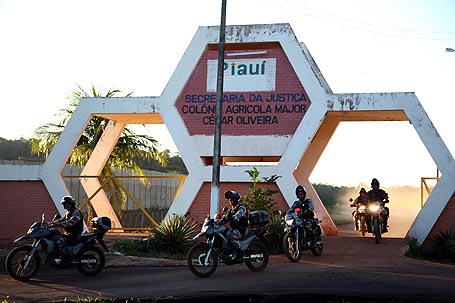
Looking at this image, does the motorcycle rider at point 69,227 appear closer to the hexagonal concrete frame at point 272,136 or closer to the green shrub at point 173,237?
the green shrub at point 173,237

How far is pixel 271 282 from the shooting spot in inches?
535

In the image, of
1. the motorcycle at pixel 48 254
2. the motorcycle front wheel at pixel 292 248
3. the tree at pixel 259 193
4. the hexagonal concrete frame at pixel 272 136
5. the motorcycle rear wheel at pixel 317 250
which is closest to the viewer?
the motorcycle at pixel 48 254

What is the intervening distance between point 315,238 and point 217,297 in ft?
23.6

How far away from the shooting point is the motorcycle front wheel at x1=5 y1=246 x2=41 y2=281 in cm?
1461

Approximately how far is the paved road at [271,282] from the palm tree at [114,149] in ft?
39.3

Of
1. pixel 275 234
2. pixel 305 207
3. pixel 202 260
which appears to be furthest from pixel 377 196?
pixel 202 260

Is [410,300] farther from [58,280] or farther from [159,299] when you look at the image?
[58,280]

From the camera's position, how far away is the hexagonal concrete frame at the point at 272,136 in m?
Answer: 22.3

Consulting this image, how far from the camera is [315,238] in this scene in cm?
1875

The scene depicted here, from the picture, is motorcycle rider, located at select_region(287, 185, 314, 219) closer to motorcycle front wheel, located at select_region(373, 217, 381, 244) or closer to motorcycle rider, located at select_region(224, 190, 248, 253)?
motorcycle rider, located at select_region(224, 190, 248, 253)

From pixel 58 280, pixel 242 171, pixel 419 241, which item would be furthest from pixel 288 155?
pixel 58 280

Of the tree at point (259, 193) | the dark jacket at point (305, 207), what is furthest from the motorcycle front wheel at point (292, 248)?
the tree at point (259, 193)

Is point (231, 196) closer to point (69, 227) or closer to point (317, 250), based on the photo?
point (69, 227)

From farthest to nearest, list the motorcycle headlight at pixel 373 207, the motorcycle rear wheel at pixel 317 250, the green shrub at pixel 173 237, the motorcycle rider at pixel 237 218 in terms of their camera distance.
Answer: the motorcycle headlight at pixel 373 207, the green shrub at pixel 173 237, the motorcycle rear wheel at pixel 317 250, the motorcycle rider at pixel 237 218
